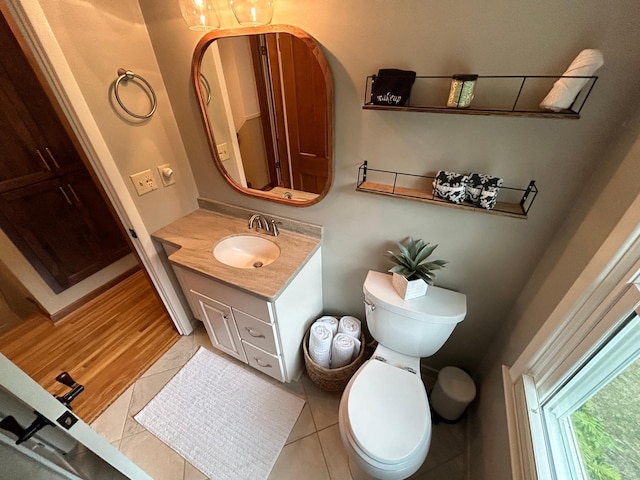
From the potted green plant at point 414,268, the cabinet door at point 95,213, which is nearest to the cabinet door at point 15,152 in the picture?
the cabinet door at point 95,213

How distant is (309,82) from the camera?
1057 mm

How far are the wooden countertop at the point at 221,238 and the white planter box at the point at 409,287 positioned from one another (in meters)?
0.44

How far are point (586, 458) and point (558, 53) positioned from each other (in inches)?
43.8

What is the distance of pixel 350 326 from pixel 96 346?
5.92 ft

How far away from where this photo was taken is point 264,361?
149 centimetres

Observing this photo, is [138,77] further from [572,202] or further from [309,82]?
[572,202]

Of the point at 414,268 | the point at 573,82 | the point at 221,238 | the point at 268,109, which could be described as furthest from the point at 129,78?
the point at 573,82

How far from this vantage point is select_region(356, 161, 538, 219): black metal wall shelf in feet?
2.98

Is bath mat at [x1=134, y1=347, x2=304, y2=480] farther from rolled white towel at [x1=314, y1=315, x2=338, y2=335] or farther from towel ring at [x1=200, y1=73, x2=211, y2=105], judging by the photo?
towel ring at [x1=200, y1=73, x2=211, y2=105]

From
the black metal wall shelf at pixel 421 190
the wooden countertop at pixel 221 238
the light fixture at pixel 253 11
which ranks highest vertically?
the light fixture at pixel 253 11

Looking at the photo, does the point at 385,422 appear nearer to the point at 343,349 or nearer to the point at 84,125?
the point at 343,349

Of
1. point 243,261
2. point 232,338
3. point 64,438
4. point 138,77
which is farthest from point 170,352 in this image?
point 138,77

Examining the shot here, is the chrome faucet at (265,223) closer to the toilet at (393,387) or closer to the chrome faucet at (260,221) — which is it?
the chrome faucet at (260,221)

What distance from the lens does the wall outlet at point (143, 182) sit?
53.1 inches
